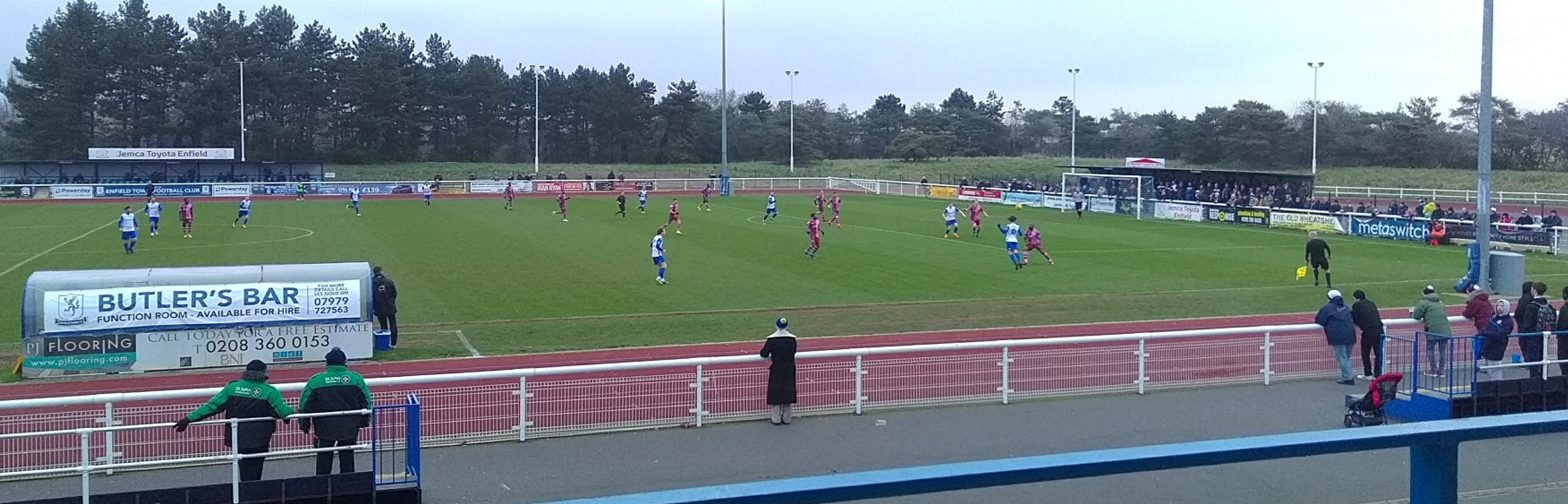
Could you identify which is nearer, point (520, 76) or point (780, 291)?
point (780, 291)

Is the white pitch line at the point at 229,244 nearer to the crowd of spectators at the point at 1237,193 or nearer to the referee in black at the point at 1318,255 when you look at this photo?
the referee in black at the point at 1318,255

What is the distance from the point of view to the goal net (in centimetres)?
5684

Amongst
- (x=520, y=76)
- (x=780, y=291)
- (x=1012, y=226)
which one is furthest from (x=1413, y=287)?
(x=520, y=76)

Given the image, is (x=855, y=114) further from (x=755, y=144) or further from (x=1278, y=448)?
(x=1278, y=448)

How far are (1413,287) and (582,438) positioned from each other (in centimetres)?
2347

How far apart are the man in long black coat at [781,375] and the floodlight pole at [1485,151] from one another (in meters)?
14.6

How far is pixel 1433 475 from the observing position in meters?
2.91

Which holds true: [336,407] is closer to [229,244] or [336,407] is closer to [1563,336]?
[1563,336]

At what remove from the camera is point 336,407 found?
37.1 ft

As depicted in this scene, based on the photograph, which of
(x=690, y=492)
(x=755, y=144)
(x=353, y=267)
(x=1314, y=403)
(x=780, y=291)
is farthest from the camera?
(x=755, y=144)

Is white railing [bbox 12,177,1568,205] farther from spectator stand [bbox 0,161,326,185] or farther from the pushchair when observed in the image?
the pushchair

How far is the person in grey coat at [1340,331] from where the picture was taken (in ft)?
56.1

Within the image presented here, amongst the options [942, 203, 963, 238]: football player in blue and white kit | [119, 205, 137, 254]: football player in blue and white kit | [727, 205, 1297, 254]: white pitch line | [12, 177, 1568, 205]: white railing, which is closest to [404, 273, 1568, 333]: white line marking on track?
[727, 205, 1297, 254]: white pitch line

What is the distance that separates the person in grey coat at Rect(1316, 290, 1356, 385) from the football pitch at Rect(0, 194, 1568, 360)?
25.0 feet
